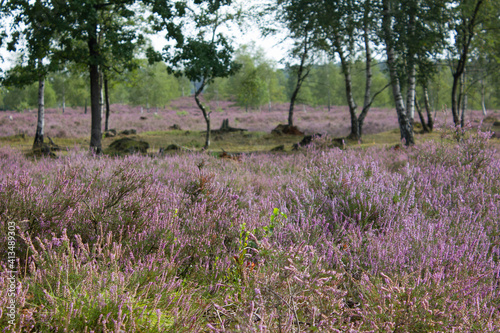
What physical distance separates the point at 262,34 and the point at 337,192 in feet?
51.2

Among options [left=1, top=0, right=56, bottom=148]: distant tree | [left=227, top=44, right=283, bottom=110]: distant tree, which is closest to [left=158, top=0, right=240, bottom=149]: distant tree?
[left=1, top=0, right=56, bottom=148]: distant tree

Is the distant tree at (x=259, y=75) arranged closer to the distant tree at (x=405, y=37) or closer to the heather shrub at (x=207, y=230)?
the distant tree at (x=405, y=37)

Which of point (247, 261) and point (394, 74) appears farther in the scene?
point (394, 74)

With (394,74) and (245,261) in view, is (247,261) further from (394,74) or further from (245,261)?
(394,74)

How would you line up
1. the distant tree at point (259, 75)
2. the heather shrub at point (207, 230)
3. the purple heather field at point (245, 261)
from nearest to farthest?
the purple heather field at point (245, 261)
the heather shrub at point (207, 230)
the distant tree at point (259, 75)

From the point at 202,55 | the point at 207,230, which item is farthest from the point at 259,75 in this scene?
the point at 207,230

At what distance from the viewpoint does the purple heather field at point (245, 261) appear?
1.50m

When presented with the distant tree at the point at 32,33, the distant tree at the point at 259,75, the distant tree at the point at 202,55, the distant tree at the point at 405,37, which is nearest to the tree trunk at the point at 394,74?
the distant tree at the point at 405,37

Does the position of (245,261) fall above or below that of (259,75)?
below

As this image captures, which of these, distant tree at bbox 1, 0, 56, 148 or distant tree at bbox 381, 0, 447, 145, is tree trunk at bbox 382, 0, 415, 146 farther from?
distant tree at bbox 1, 0, 56, 148

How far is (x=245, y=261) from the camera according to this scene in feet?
7.14

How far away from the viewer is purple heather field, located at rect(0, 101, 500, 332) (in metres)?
1.50

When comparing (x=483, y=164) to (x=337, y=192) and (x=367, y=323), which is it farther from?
(x=367, y=323)

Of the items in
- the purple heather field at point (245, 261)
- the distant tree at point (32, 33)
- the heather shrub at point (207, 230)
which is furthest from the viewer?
the distant tree at point (32, 33)
